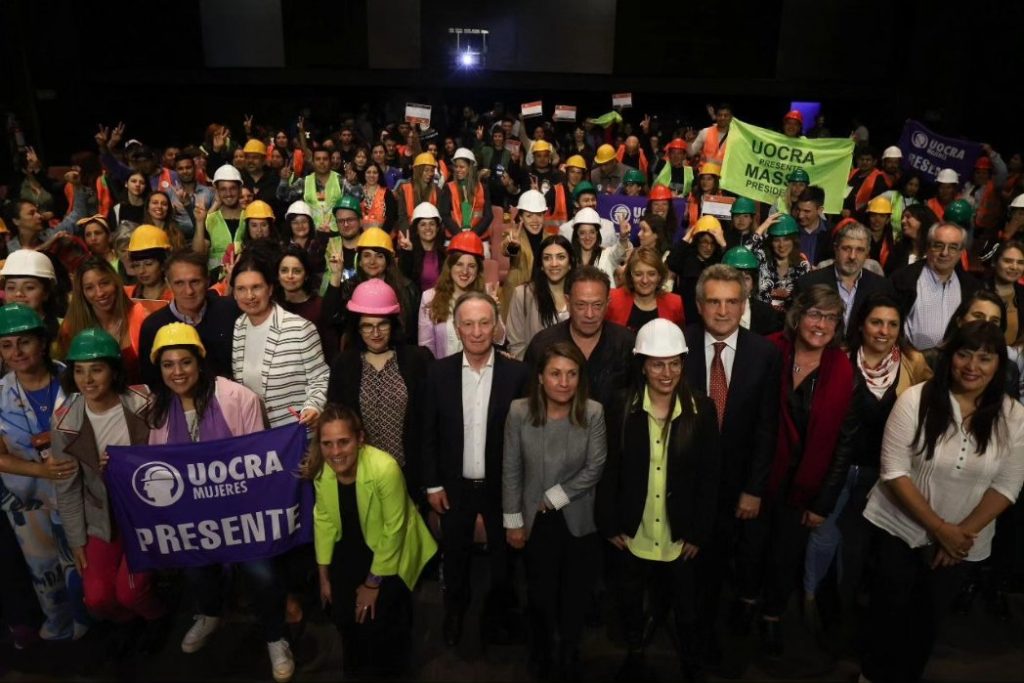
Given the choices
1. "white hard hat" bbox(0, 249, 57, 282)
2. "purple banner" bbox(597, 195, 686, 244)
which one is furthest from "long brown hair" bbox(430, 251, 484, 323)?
"purple banner" bbox(597, 195, 686, 244)

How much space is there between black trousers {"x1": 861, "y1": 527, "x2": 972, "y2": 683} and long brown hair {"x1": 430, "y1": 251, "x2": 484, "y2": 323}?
2.76m

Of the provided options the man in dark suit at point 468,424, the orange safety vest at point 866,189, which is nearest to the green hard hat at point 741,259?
the man in dark suit at point 468,424

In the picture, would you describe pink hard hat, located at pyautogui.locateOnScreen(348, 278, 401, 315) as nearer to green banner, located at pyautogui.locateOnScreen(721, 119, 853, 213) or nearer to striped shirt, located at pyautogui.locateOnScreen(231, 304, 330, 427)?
striped shirt, located at pyautogui.locateOnScreen(231, 304, 330, 427)

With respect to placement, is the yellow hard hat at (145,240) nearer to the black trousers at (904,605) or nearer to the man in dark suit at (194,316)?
the man in dark suit at (194,316)

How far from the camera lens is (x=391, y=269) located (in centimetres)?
500

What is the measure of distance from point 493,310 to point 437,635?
6.24 ft

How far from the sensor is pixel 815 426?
11.5 ft

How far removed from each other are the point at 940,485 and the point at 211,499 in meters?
3.52

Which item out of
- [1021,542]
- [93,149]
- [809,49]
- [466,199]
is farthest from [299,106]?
[1021,542]

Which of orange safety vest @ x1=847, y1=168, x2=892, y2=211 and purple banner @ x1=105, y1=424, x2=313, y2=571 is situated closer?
purple banner @ x1=105, y1=424, x2=313, y2=571

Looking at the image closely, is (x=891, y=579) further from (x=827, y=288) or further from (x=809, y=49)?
(x=809, y=49)

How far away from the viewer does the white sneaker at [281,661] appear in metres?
3.64

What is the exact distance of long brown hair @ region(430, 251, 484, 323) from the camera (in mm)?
4633

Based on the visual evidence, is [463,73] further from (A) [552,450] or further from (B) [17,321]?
(A) [552,450]
